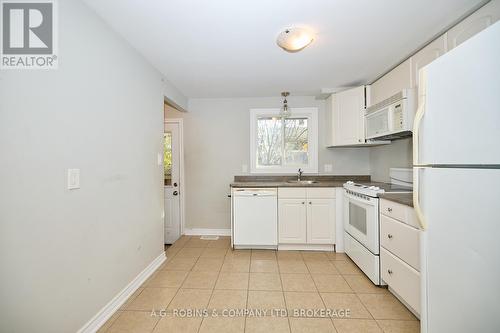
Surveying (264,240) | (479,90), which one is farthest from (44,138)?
(264,240)

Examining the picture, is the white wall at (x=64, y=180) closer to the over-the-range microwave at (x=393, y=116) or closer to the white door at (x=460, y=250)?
the white door at (x=460, y=250)

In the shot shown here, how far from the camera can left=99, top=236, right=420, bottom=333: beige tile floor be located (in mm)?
1568

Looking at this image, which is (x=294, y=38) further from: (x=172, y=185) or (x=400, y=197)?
(x=172, y=185)

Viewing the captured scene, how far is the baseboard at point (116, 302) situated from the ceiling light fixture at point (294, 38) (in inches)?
101

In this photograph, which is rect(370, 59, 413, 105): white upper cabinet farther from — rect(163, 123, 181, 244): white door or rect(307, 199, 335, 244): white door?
rect(163, 123, 181, 244): white door

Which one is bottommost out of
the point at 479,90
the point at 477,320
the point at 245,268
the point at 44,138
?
the point at 245,268

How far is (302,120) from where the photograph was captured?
3.54m

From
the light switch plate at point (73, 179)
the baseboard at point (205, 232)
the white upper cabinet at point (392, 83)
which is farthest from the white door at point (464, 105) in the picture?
the baseboard at point (205, 232)

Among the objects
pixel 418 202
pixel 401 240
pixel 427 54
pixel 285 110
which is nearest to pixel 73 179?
pixel 418 202

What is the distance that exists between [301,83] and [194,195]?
244 cm

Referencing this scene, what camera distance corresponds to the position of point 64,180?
1.27 metres

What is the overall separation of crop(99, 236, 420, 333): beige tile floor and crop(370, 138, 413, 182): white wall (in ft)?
4.39

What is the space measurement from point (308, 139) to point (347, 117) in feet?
2.38

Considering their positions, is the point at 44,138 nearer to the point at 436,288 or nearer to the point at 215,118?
the point at 436,288
